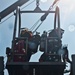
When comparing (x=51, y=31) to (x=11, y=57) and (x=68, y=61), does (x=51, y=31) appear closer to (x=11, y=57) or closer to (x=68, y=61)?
(x=68, y=61)

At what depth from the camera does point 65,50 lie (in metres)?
8.75

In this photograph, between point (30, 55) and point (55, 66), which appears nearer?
point (55, 66)

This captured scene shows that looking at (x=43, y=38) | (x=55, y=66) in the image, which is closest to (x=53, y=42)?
(x=43, y=38)

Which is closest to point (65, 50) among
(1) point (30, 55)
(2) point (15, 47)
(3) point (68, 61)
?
(3) point (68, 61)

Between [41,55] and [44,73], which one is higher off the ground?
[41,55]

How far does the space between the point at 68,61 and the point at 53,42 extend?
79cm

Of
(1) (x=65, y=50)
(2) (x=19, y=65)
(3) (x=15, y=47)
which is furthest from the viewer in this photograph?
(1) (x=65, y=50)

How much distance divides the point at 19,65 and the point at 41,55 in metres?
1.05

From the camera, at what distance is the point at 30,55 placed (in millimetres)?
8609

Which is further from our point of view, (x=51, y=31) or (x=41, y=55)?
(x=51, y=31)

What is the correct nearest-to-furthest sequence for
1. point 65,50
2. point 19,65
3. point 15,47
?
point 19,65
point 15,47
point 65,50

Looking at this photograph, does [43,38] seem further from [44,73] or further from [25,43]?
[44,73]

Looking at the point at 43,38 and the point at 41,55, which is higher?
the point at 43,38

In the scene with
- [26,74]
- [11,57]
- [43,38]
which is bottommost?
[26,74]
